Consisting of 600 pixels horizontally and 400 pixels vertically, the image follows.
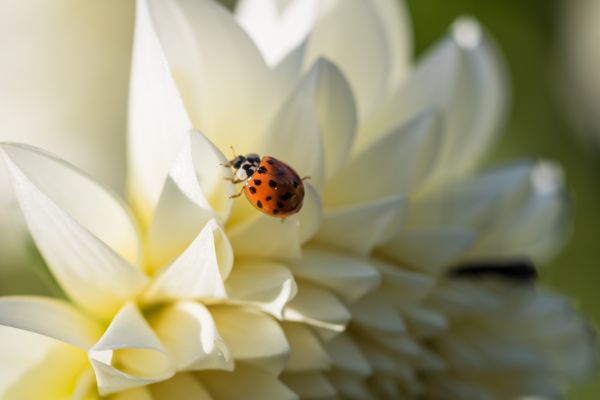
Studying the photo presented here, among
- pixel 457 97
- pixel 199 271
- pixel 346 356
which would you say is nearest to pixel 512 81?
pixel 457 97

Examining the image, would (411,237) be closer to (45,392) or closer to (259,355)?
(259,355)

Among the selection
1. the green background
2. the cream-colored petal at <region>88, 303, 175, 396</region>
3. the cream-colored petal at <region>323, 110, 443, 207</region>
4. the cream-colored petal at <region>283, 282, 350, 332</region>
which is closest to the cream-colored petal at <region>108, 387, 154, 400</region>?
the cream-colored petal at <region>88, 303, 175, 396</region>

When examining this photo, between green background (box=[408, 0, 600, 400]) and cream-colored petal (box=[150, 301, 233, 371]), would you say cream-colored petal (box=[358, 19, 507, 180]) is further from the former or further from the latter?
green background (box=[408, 0, 600, 400])

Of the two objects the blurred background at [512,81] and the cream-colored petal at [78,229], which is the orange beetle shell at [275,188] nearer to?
the cream-colored petal at [78,229]

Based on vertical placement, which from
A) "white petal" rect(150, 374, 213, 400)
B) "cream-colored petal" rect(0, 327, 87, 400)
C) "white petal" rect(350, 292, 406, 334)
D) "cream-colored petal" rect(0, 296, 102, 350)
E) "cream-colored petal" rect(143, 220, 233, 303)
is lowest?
"cream-colored petal" rect(0, 327, 87, 400)

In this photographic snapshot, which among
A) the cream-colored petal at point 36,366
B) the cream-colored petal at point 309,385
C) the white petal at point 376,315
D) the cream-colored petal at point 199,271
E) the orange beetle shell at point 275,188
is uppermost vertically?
the orange beetle shell at point 275,188

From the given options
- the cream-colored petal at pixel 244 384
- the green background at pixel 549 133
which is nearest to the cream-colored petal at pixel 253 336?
the cream-colored petal at pixel 244 384
